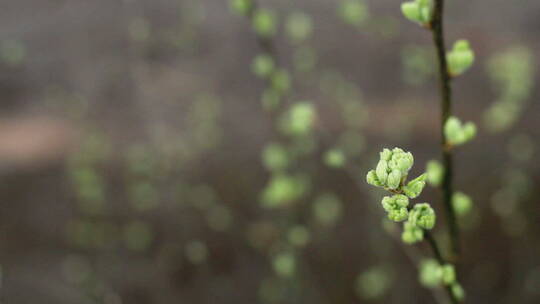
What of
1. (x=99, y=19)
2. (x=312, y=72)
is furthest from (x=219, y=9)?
(x=312, y=72)

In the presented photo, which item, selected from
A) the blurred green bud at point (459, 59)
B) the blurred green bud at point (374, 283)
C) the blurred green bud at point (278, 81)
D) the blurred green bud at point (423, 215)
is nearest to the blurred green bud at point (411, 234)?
the blurred green bud at point (423, 215)

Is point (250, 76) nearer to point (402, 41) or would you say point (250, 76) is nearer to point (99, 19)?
point (402, 41)

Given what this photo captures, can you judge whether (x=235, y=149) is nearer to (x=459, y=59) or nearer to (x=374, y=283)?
(x=374, y=283)

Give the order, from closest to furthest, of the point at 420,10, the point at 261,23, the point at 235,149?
the point at 420,10
the point at 261,23
the point at 235,149

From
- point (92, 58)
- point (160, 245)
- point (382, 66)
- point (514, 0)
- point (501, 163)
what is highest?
point (92, 58)

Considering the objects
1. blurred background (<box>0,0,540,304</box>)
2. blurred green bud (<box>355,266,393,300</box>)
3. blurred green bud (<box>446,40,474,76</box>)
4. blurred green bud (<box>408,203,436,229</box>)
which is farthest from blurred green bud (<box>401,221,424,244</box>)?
blurred green bud (<box>355,266,393,300</box>)

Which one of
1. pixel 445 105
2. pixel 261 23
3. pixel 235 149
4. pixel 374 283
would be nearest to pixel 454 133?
pixel 445 105

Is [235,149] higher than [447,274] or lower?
lower
